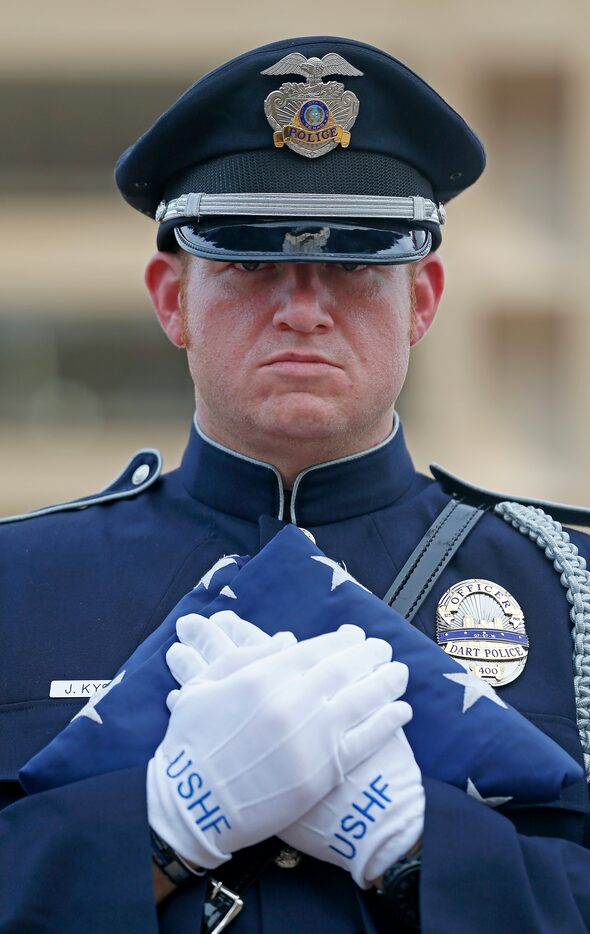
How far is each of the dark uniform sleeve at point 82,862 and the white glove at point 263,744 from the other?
0.04m

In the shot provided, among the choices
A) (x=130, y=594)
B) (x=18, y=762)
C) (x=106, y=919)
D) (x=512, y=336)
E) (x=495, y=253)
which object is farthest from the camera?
(x=512, y=336)

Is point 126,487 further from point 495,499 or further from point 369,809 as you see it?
point 369,809

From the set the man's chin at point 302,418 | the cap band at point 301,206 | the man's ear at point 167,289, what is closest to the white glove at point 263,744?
the man's chin at point 302,418

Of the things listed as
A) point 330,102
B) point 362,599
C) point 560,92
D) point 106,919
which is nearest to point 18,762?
point 106,919

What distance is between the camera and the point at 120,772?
2020 millimetres

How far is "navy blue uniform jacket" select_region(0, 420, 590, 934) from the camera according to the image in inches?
76.3

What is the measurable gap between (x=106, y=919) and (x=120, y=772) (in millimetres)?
206

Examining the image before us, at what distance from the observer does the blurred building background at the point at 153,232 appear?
1959 centimetres

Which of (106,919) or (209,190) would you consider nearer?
(106,919)

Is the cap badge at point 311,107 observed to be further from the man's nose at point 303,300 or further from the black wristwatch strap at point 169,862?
the black wristwatch strap at point 169,862

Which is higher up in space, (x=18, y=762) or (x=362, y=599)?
(x=362, y=599)

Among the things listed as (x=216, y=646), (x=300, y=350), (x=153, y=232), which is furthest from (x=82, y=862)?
(x=153, y=232)

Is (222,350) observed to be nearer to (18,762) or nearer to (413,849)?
(18,762)

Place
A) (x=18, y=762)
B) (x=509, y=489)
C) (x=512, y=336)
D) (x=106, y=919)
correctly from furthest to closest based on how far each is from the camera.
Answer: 1. (x=512, y=336)
2. (x=509, y=489)
3. (x=18, y=762)
4. (x=106, y=919)
